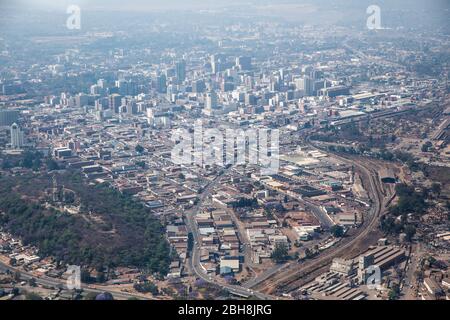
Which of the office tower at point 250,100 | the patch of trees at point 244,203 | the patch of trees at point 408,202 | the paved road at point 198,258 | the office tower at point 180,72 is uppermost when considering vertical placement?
the office tower at point 180,72

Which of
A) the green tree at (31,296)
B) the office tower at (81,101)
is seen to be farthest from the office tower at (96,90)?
the green tree at (31,296)

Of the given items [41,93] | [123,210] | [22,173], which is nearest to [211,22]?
[41,93]

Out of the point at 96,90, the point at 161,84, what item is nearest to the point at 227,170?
the point at 96,90

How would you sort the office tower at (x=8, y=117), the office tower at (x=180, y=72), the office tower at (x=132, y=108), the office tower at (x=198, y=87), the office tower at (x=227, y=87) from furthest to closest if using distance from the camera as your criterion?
the office tower at (x=180, y=72) < the office tower at (x=227, y=87) < the office tower at (x=198, y=87) < the office tower at (x=132, y=108) < the office tower at (x=8, y=117)

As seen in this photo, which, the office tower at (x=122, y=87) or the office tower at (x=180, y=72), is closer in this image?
the office tower at (x=122, y=87)

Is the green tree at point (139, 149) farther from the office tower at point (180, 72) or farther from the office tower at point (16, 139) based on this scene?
the office tower at point (180, 72)
